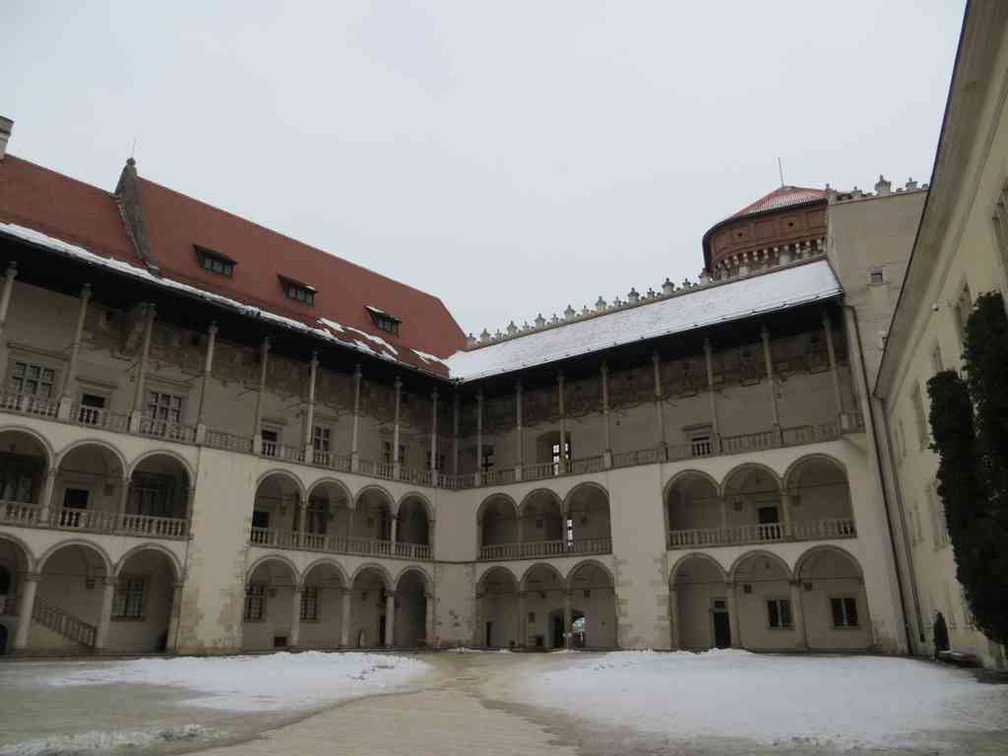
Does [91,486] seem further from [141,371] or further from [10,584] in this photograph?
[141,371]

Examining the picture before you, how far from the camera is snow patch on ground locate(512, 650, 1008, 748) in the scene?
27.3 ft

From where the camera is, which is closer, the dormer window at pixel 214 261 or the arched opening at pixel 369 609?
the dormer window at pixel 214 261

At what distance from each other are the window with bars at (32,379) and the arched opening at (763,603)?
21.8m

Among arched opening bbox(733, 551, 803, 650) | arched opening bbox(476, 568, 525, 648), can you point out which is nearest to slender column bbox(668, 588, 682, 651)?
arched opening bbox(733, 551, 803, 650)

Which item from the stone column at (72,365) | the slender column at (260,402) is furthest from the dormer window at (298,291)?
the stone column at (72,365)

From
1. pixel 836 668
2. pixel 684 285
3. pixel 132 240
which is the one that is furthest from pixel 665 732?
pixel 684 285

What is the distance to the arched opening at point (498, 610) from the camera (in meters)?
31.2

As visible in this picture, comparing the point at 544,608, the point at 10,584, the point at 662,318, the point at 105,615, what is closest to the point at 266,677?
the point at 105,615

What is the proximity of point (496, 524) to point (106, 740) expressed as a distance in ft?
86.7

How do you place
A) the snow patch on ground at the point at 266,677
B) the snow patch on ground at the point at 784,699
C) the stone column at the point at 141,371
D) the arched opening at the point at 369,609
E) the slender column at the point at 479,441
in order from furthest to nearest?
the slender column at the point at 479,441 < the arched opening at the point at 369,609 < the stone column at the point at 141,371 < the snow patch on ground at the point at 266,677 < the snow patch on ground at the point at 784,699

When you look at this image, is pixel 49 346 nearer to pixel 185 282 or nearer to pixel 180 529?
pixel 185 282

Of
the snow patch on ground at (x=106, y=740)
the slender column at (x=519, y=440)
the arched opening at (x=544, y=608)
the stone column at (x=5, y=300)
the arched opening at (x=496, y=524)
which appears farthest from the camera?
the arched opening at (x=496, y=524)

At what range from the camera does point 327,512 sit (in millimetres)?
29188

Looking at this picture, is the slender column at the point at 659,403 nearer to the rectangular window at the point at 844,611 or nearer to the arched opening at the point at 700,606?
the arched opening at the point at 700,606
